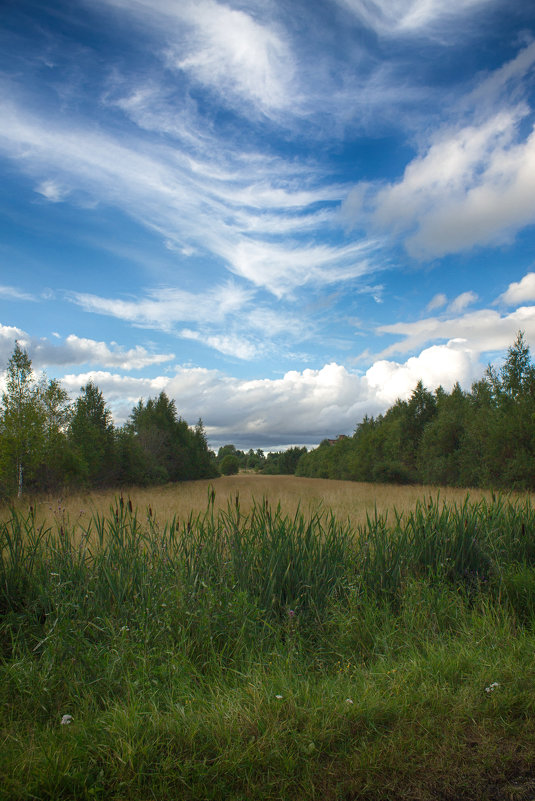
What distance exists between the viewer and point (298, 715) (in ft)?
8.10

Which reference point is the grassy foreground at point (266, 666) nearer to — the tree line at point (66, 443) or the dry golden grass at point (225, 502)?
the dry golden grass at point (225, 502)

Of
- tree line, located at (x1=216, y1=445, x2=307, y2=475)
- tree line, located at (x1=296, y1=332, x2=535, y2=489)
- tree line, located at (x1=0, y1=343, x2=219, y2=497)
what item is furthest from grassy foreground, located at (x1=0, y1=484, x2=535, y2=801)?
tree line, located at (x1=216, y1=445, x2=307, y2=475)

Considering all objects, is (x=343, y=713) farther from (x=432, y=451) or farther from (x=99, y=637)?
(x=432, y=451)

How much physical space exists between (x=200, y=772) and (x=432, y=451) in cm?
3468

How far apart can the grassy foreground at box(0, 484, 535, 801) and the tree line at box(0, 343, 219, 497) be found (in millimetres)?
13634

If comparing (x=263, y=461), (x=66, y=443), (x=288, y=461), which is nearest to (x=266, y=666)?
(x=66, y=443)

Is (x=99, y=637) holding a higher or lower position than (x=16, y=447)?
lower

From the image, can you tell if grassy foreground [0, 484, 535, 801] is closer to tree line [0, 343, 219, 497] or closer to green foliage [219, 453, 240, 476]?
tree line [0, 343, 219, 497]

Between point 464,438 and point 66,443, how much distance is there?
82.4 feet

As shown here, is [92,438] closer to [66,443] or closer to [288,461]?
[66,443]

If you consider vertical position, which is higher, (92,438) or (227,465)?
(92,438)

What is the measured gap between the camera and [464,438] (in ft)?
98.6

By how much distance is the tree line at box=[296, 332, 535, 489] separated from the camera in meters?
23.5

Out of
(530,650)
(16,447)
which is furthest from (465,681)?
(16,447)
